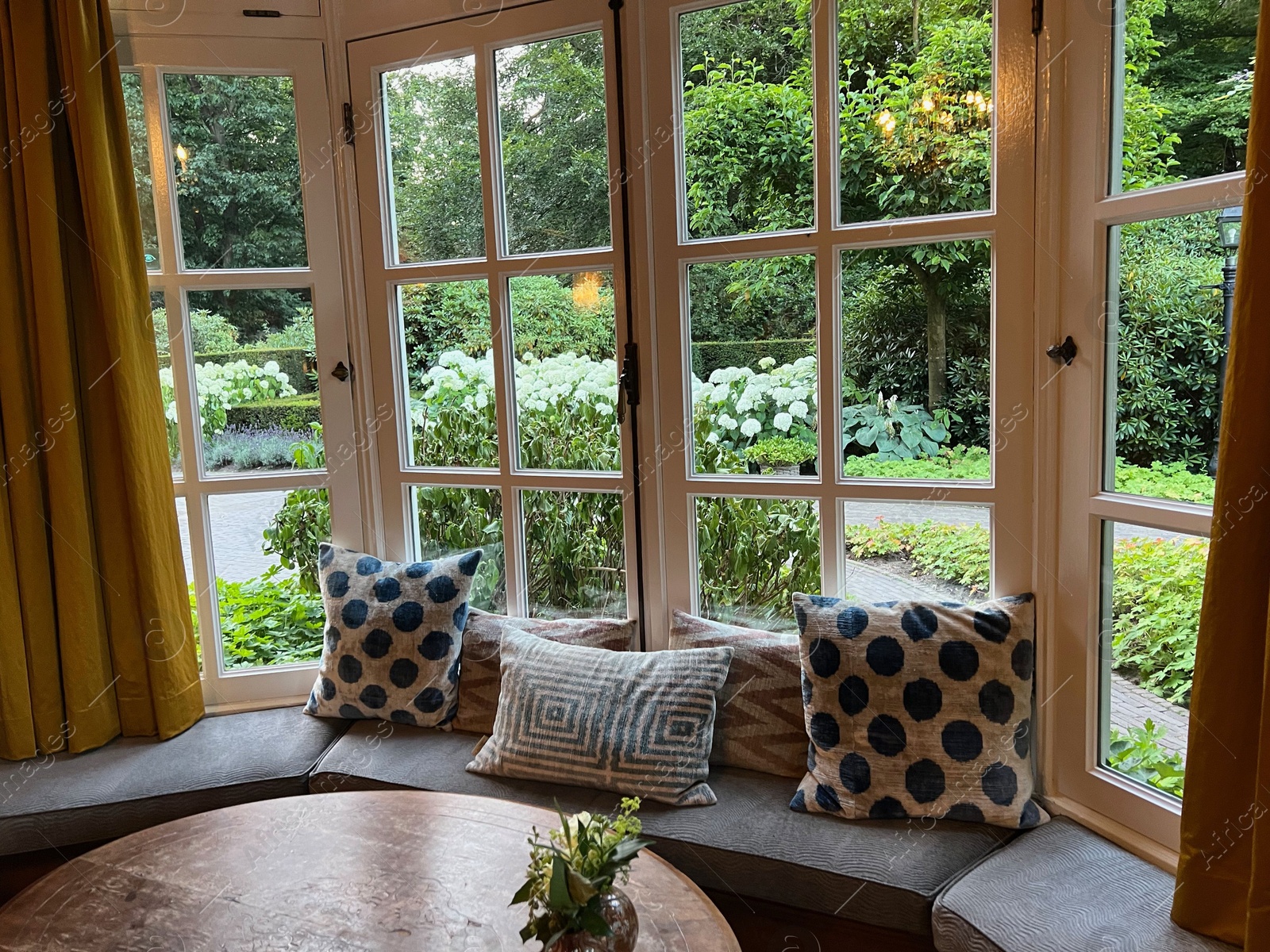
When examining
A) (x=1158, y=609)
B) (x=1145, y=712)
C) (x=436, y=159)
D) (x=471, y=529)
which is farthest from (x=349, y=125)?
(x=1145, y=712)

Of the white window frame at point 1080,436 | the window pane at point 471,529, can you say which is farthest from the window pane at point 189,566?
the white window frame at point 1080,436

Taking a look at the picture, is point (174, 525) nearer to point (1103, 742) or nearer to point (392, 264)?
point (392, 264)

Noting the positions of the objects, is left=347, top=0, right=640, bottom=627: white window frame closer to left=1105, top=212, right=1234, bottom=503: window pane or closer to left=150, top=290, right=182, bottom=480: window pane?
left=150, top=290, right=182, bottom=480: window pane

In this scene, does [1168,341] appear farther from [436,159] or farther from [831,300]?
[436,159]

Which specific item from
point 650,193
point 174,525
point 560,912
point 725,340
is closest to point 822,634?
point 725,340

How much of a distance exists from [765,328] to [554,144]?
29.9 inches

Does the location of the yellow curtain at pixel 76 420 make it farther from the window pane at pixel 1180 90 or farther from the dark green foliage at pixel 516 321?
the window pane at pixel 1180 90

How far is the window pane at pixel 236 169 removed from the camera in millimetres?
2645

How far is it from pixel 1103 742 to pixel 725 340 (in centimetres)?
124

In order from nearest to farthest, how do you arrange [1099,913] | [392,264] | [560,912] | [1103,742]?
[560,912], [1099,913], [1103,742], [392,264]

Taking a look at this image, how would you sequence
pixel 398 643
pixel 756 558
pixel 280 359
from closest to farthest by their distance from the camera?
pixel 756 558 → pixel 398 643 → pixel 280 359

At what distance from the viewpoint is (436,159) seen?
2629mm

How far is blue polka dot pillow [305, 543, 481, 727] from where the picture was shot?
2.52 metres

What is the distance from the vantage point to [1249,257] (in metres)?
1.41
